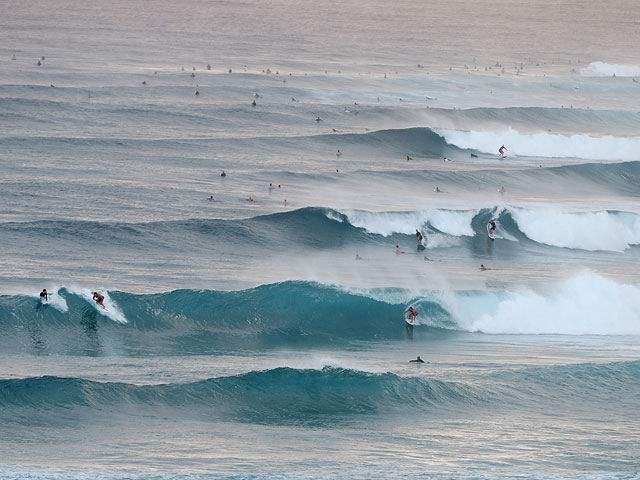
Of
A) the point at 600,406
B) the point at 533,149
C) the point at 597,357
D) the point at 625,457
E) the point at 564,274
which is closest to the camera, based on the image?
the point at 625,457

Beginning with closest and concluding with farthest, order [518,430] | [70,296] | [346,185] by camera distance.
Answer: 1. [518,430]
2. [70,296]
3. [346,185]

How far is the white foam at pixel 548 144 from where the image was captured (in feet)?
174

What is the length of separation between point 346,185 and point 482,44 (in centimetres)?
7257

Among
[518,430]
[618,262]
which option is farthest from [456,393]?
[618,262]

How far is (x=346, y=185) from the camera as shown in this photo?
136ft

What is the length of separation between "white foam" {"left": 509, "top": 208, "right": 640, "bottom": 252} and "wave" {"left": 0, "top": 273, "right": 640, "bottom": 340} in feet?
21.7

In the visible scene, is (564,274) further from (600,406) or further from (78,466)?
(78,466)

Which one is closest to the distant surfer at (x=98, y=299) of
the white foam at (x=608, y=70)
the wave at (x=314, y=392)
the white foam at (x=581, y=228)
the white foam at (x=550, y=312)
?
the wave at (x=314, y=392)

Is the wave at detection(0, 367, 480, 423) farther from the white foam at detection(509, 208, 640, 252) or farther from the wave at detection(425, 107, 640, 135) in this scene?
the wave at detection(425, 107, 640, 135)

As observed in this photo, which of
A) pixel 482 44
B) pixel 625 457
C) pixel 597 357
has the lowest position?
pixel 625 457

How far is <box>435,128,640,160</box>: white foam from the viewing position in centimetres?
5294

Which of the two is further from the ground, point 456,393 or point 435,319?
point 435,319

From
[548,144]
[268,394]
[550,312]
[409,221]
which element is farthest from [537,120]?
[268,394]

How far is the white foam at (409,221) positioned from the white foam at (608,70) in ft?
175
